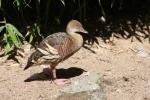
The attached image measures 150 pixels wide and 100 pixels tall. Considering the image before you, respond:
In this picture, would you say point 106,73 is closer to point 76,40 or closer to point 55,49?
point 76,40

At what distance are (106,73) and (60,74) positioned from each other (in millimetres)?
617

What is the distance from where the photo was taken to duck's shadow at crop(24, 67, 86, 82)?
6.69 metres

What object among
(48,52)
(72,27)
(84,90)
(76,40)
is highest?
(72,27)

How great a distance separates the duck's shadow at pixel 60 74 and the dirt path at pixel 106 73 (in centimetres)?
2

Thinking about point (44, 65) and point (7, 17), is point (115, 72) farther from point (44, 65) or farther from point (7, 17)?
point (7, 17)

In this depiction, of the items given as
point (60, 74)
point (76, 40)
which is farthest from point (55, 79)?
point (76, 40)

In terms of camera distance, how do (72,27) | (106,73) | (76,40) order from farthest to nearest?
(106,73) → (72,27) → (76,40)

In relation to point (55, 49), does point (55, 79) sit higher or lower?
lower

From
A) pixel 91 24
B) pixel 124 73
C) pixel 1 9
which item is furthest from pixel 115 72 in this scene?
pixel 1 9

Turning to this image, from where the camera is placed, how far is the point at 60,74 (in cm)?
681

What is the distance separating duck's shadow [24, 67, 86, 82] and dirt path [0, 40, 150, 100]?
0.08ft

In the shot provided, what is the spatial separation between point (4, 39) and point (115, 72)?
1698 millimetres

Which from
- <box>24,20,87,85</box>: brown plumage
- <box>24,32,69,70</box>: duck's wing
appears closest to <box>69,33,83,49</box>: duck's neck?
<box>24,20,87,85</box>: brown plumage

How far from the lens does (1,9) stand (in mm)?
7316
